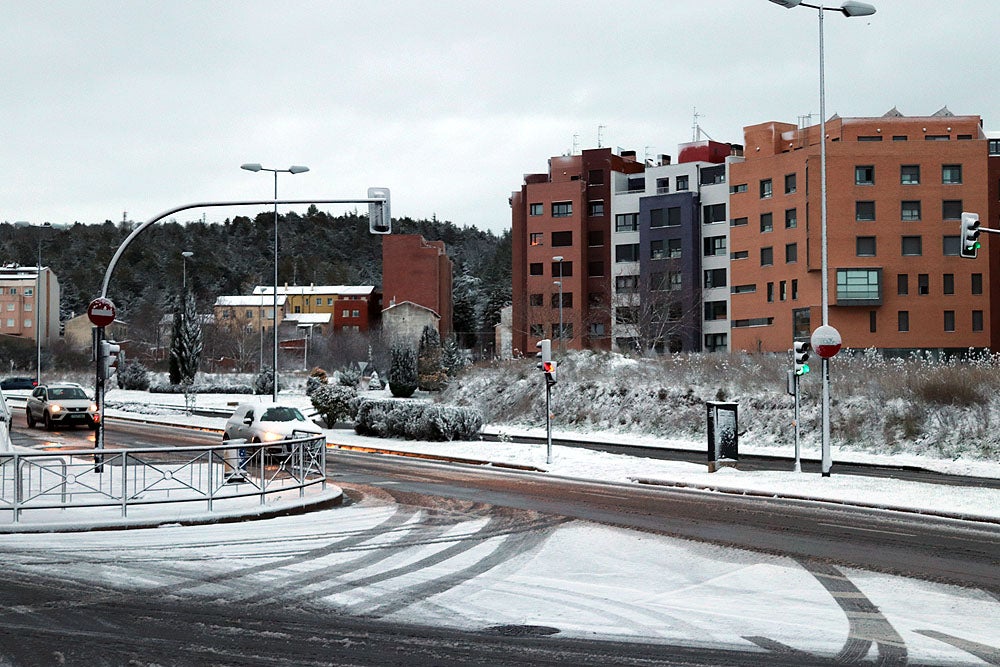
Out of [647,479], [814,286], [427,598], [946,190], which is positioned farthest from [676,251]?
[427,598]

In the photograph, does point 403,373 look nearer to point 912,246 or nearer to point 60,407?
point 60,407

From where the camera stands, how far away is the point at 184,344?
6675 centimetres

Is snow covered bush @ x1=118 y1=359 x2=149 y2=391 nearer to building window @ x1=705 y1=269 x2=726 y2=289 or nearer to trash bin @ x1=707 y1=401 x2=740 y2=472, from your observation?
building window @ x1=705 y1=269 x2=726 y2=289

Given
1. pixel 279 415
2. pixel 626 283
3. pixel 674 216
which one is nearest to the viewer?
pixel 279 415

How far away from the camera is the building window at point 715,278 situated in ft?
257

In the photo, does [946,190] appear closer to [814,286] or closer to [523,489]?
[814,286]

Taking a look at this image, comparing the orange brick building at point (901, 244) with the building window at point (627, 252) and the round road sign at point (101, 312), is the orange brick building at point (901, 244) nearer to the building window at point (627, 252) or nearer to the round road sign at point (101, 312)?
the building window at point (627, 252)

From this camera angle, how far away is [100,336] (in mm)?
21406

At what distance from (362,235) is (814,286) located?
421 feet

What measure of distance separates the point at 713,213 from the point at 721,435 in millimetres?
56560

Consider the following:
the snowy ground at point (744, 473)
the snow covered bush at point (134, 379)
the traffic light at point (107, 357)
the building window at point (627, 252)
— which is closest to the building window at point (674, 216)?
the building window at point (627, 252)

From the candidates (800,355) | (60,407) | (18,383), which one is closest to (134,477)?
(800,355)

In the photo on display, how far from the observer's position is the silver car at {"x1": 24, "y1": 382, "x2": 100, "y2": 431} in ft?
126

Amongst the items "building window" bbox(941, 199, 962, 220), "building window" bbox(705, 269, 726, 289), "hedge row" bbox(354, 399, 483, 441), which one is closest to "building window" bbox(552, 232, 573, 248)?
"building window" bbox(705, 269, 726, 289)
